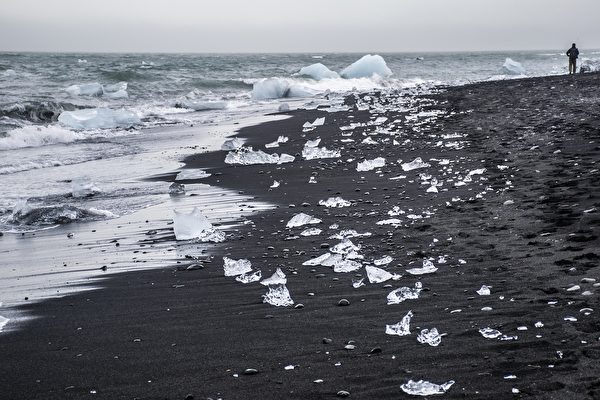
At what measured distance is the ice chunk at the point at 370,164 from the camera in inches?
332

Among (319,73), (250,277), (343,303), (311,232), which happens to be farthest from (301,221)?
(319,73)

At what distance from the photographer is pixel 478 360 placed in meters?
2.82

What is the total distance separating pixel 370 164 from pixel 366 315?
5107 mm

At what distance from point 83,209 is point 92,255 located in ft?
5.69

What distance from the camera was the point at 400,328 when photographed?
128 inches

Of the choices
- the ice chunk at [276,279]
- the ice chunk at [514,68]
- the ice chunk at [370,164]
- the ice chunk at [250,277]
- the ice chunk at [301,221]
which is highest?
the ice chunk at [514,68]

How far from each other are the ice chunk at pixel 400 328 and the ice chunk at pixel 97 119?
15.7 metres

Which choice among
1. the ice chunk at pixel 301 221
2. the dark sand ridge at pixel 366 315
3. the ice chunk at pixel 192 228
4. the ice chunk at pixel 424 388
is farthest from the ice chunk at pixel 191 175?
→ the ice chunk at pixel 424 388

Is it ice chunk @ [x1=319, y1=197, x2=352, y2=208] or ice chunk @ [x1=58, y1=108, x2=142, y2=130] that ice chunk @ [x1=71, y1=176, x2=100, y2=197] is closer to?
ice chunk @ [x1=319, y1=197, x2=352, y2=208]

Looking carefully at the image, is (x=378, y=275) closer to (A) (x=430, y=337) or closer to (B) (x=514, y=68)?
(A) (x=430, y=337)

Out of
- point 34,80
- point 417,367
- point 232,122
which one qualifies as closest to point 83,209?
point 417,367

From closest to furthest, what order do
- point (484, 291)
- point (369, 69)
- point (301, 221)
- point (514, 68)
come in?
point (484, 291), point (301, 221), point (514, 68), point (369, 69)

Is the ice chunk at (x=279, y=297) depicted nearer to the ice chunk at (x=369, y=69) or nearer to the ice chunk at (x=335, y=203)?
the ice chunk at (x=335, y=203)

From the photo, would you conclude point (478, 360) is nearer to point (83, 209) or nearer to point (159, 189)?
point (83, 209)
